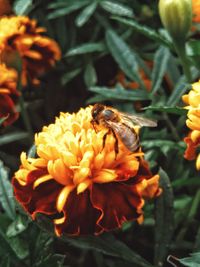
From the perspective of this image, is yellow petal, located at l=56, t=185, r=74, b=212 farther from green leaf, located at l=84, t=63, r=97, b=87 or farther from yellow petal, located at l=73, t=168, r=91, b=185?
green leaf, located at l=84, t=63, r=97, b=87

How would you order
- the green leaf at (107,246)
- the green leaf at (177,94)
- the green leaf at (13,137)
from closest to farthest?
the green leaf at (107,246), the green leaf at (177,94), the green leaf at (13,137)

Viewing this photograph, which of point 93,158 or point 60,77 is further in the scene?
point 60,77

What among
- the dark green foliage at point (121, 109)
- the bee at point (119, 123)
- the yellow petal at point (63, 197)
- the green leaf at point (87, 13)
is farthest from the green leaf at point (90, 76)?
the yellow petal at point (63, 197)

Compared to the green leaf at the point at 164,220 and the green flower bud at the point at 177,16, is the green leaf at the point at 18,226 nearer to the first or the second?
the green leaf at the point at 164,220

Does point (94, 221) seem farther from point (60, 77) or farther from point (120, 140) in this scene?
point (60, 77)

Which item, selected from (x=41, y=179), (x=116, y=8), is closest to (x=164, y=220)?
(x=41, y=179)

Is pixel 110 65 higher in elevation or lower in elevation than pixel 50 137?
lower

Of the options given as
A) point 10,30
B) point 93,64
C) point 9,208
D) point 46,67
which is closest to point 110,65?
point 93,64
